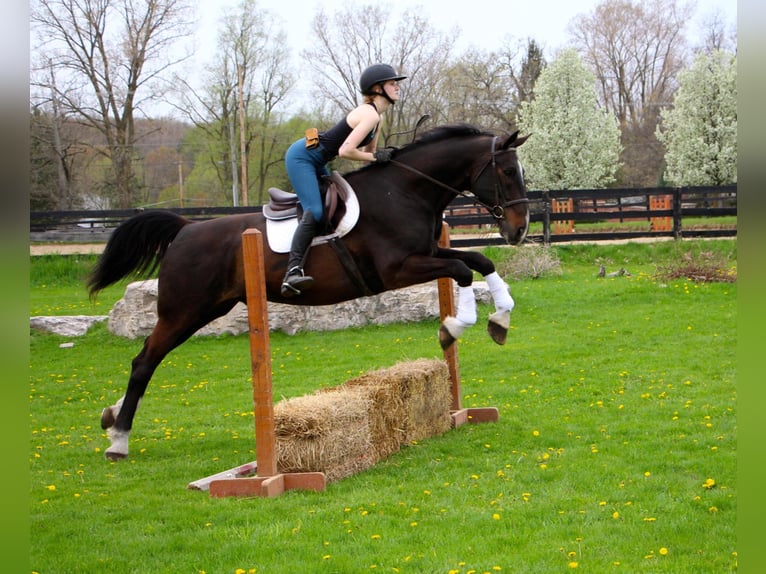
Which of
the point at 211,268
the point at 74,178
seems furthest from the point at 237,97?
the point at 211,268

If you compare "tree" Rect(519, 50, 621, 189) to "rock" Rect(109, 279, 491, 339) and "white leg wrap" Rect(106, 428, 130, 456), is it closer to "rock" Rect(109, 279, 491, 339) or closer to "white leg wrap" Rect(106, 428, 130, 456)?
"rock" Rect(109, 279, 491, 339)

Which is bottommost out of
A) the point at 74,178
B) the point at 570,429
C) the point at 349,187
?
the point at 570,429

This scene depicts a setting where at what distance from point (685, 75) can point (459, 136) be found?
3324cm

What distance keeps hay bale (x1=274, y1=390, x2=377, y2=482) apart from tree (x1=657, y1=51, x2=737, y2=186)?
31927 millimetres

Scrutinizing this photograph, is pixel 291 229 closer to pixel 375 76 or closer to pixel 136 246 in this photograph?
pixel 375 76

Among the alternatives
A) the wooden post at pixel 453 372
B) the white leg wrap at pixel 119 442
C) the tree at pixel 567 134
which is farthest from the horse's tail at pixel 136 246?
the tree at pixel 567 134

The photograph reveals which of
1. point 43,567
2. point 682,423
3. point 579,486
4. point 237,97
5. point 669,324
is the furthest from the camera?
point 237,97

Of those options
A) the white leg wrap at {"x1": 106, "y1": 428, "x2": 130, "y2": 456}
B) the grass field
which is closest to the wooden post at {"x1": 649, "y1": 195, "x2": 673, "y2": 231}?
the grass field

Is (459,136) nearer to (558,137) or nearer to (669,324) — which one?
(669,324)

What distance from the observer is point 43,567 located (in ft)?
15.4

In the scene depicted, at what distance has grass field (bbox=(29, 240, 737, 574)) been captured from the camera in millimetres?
4746

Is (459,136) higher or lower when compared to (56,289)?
higher

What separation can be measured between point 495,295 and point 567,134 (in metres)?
33.9

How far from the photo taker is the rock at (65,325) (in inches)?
635
